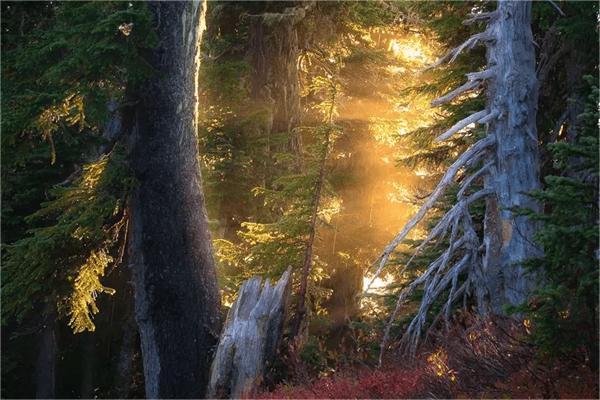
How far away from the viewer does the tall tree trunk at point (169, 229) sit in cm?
1058

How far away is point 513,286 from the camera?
923 centimetres

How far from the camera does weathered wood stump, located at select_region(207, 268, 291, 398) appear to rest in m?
10.4

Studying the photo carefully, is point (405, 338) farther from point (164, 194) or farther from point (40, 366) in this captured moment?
point (40, 366)

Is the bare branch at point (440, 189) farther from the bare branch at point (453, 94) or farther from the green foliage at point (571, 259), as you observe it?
the green foliage at point (571, 259)

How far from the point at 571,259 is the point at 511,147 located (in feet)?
13.4

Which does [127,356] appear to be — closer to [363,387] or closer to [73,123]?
[73,123]

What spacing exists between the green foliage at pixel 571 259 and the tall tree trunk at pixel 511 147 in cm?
325

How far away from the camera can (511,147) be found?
9336mm

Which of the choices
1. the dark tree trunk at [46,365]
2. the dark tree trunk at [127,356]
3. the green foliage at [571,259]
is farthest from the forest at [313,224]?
the dark tree trunk at [46,365]

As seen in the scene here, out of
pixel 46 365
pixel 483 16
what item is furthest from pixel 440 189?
pixel 46 365

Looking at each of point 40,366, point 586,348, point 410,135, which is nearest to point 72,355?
point 40,366

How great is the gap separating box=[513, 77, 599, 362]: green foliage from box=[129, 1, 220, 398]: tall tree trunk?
6.00 m

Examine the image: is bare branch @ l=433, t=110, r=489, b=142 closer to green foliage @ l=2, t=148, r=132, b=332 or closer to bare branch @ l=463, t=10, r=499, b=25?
bare branch @ l=463, t=10, r=499, b=25

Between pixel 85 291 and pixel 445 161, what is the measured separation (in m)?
6.58
